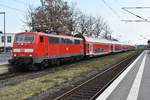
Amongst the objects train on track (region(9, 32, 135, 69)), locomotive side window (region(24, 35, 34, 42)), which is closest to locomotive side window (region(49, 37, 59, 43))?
train on track (region(9, 32, 135, 69))

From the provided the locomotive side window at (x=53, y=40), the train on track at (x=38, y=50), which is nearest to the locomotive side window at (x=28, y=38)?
the train on track at (x=38, y=50)

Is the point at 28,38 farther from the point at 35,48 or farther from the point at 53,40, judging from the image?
the point at 53,40

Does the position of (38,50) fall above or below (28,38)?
below

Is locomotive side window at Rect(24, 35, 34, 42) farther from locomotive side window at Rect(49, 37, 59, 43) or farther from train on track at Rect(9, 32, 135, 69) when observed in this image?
locomotive side window at Rect(49, 37, 59, 43)

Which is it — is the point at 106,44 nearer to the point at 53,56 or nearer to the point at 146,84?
the point at 53,56

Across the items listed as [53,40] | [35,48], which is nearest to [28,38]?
[35,48]

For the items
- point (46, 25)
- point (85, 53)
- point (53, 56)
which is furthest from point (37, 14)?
point (53, 56)

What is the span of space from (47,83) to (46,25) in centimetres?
5055

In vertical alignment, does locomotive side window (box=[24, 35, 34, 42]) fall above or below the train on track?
above

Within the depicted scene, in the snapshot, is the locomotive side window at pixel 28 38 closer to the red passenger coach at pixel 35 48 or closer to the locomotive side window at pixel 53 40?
the red passenger coach at pixel 35 48

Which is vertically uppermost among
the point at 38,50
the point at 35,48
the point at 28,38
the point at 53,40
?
the point at 28,38

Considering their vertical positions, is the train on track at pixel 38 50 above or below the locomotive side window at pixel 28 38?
below

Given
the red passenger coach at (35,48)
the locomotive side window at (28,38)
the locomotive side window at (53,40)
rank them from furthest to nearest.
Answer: the locomotive side window at (53,40) < the locomotive side window at (28,38) < the red passenger coach at (35,48)

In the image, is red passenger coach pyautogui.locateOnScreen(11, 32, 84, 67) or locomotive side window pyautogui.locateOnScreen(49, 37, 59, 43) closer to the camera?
red passenger coach pyautogui.locateOnScreen(11, 32, 84, 67)
